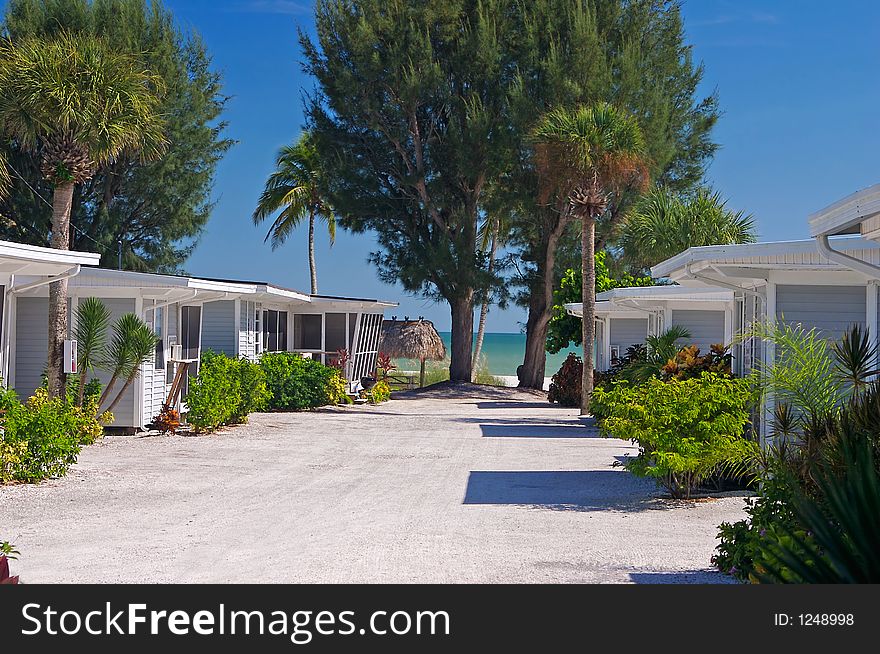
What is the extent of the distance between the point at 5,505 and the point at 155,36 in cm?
2608

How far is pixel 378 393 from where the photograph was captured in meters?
28.6

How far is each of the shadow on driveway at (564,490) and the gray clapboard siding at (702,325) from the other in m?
6.63

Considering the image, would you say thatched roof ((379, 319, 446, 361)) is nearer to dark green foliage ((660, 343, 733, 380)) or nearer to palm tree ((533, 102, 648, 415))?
palm tree ((533, 102, 648, 415))

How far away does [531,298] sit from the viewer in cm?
3341

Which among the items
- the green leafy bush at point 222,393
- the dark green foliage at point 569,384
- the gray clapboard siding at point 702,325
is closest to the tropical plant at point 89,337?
the green leafy bush at point 222,393

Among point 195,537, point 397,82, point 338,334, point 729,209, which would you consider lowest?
point 195,537

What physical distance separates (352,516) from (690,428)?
136 inches

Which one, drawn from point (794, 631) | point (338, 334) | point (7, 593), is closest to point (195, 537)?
point (7, 593)

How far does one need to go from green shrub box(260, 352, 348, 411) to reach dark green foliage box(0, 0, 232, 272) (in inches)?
470

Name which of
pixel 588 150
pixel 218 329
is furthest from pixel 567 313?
pixel 218 329

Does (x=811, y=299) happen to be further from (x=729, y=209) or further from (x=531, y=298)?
(x=531, y=298)

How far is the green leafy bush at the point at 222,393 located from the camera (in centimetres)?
1762

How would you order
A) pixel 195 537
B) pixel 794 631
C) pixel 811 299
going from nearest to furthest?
pixel 794 631
pixel 195 537
pixel 811 299

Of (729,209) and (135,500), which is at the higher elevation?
(729,209)
